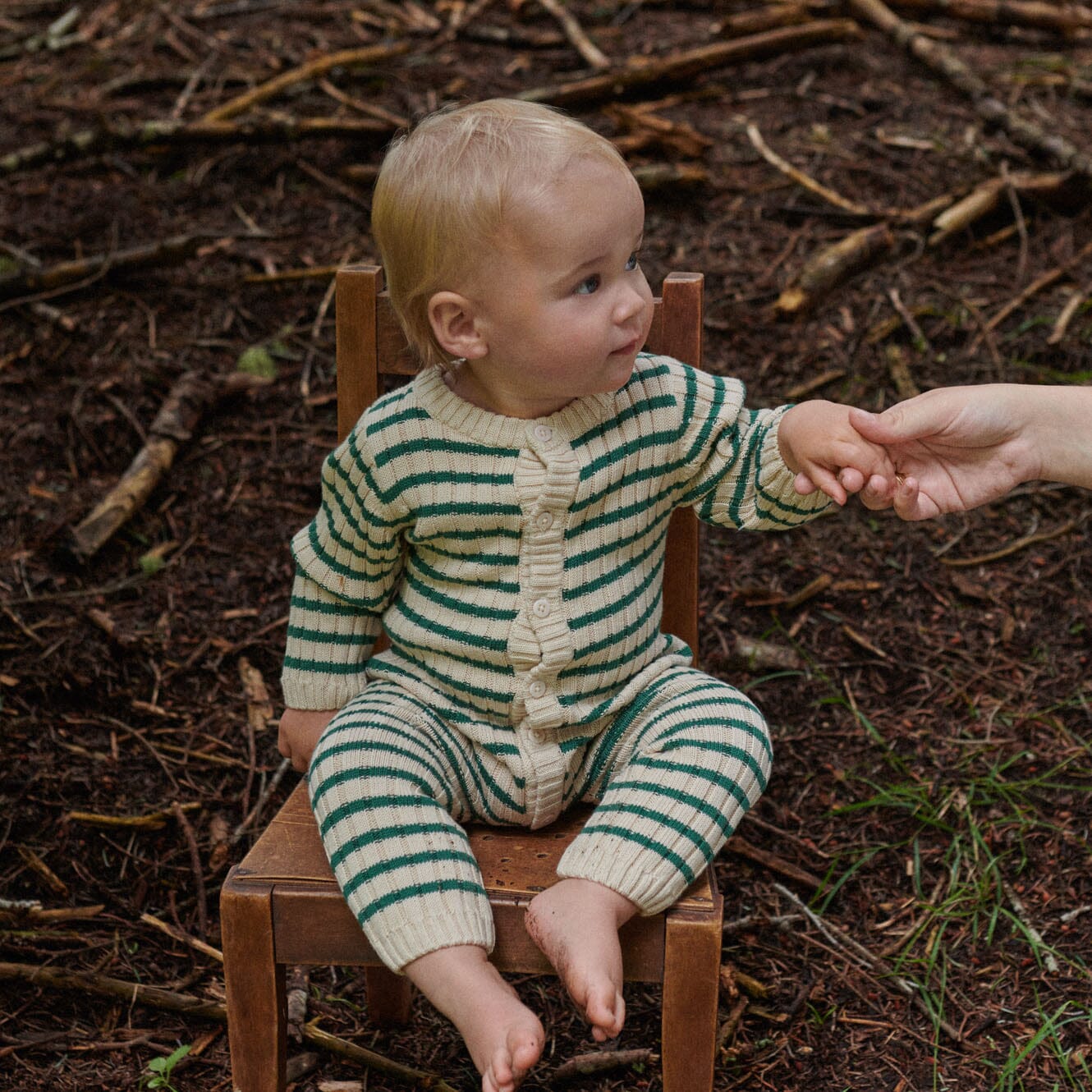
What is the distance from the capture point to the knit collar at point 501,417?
1905 mm

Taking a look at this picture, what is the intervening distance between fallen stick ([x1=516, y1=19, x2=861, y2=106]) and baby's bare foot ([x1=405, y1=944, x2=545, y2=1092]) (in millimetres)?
3443

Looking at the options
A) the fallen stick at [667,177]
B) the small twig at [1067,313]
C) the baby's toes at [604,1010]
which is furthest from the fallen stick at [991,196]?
the baby's toes at [604,1010]

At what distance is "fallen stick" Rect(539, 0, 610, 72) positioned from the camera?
4.85 metres

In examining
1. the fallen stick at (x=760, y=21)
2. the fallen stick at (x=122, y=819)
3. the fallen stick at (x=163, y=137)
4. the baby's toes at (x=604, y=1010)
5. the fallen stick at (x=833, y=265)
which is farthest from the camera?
the fallen stick at (x=760, y=21)

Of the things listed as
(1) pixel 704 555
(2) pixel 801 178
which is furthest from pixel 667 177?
(1) pixel 704 555

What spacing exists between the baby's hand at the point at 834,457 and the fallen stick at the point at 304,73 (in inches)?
134

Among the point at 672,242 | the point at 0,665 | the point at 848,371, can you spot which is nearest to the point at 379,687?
the point at 0,665

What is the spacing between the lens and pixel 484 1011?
5.40ft

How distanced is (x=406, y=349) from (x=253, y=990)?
1.05m

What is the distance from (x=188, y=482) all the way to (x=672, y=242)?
1.67m

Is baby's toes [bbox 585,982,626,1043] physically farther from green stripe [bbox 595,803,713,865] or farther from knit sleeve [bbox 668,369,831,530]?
knit sleeve [bbox 668,369,831,530]

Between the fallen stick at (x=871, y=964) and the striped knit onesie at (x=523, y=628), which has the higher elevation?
the striped knit onesie at (x=523, y=628)

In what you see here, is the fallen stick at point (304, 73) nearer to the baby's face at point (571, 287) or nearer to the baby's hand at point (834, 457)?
the baby's face at point (571, 287)

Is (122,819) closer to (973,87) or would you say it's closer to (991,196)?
(991,196)
